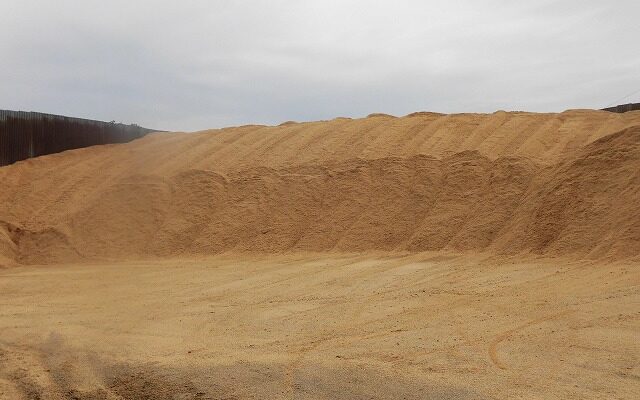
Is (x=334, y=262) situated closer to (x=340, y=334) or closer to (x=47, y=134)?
(x=340, y=334)

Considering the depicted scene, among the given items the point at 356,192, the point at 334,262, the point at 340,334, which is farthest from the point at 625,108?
the point at 340,334

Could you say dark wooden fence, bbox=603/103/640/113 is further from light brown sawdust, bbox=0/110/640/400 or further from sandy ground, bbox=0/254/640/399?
sandy ground, bbox=0/254/640/399

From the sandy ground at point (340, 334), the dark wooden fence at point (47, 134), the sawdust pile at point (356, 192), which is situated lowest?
the sandy ground at point (340, 334)

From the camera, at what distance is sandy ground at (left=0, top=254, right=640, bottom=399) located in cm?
530

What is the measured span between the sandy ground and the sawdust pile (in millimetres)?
1439

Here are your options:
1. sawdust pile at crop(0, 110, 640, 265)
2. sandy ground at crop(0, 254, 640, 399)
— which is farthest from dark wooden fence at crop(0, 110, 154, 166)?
sandy ground at crop(0, 254, 640, 399)

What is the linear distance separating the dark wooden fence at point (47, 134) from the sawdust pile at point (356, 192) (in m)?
0.56

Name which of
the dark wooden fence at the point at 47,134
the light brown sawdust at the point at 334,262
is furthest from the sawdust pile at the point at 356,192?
the dark wooden fence at the point at 47,134

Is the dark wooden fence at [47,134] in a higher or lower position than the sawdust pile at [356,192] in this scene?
higher

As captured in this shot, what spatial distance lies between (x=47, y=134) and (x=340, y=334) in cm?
1482

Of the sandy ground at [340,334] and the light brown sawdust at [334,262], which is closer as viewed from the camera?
the sandy ground at [340,334]

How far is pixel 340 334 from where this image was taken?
6.71 meters

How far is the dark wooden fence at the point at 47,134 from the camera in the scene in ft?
56.8

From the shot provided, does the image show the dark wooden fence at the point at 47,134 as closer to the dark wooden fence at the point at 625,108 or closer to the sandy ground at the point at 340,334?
the sandy ground at the point at 340,334
